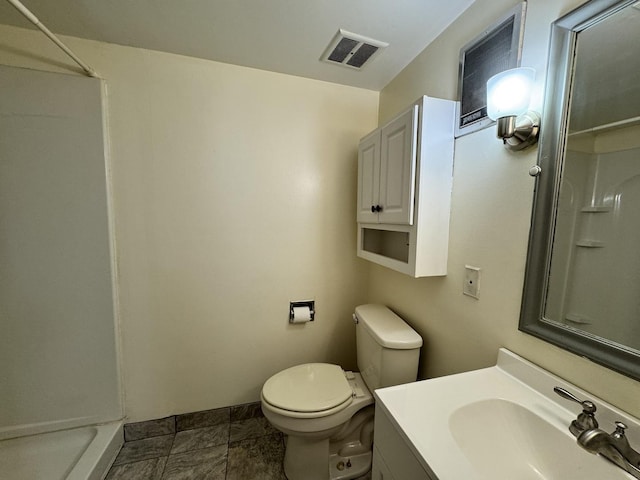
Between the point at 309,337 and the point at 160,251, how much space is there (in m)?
1.08

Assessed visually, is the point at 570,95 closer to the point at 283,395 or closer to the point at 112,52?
the point at 283,395

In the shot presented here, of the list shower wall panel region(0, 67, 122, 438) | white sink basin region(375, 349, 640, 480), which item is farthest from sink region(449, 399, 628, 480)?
shower wall panel region(0, 67, 122, 438)

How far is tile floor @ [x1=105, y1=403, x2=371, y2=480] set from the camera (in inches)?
51.3

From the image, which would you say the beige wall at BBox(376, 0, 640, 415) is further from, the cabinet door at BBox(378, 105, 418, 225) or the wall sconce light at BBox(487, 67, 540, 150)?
the cabinet door at BBox(378, 105, 418, 225)

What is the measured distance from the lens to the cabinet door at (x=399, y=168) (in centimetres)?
105

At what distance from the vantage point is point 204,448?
4.74 feet

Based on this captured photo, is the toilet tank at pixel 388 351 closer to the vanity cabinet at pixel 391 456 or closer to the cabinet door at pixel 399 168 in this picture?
the vanity cabinet at pixel 391 456

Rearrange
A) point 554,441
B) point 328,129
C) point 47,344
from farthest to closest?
point 328,129
point 47,344
point 554,441

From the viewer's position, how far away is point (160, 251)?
144 centimetres

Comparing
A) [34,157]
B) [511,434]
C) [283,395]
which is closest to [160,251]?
[34,157]

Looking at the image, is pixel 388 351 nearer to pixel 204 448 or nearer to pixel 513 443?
pixel 513 443

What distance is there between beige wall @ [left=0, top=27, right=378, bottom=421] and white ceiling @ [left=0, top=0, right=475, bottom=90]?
0.10 metres

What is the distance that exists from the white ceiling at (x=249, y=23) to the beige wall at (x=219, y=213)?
0.34 ft

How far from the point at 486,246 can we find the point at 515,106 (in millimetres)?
473
